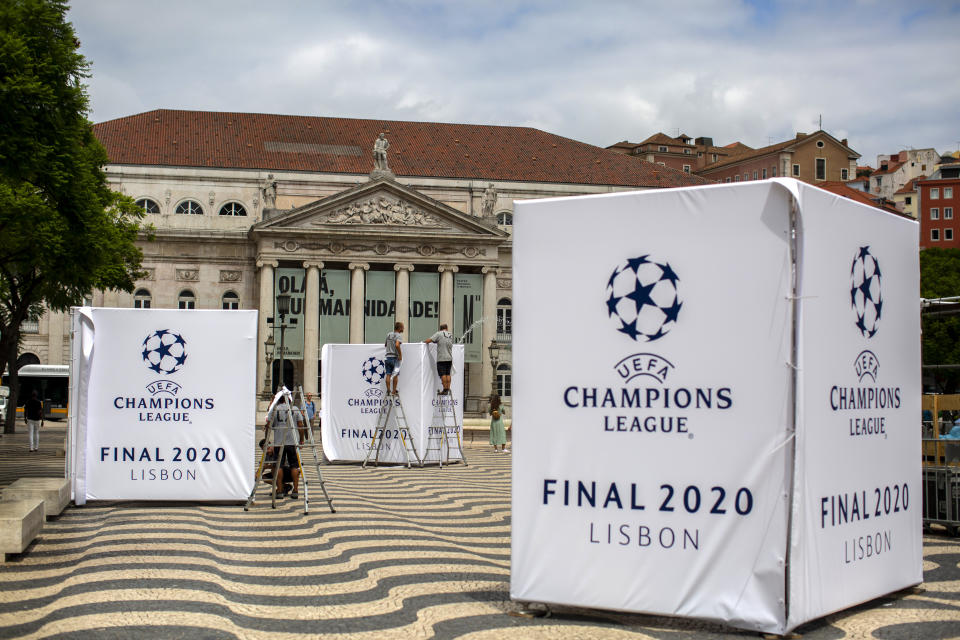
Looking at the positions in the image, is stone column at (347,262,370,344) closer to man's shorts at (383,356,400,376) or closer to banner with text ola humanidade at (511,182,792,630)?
man's shorts at (383,356,400,376)

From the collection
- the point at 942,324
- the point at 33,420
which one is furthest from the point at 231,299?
the point at 942,324

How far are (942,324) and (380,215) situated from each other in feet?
114

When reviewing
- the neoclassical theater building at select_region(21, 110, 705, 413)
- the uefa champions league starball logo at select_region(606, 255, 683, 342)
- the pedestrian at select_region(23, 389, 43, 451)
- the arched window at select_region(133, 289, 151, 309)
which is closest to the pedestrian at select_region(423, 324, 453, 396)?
the pedestrian at select_region(23, 389, 43, 451)

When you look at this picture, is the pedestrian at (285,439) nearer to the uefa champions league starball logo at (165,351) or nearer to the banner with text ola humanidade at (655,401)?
the uefa champions league starball logo at (165,351)

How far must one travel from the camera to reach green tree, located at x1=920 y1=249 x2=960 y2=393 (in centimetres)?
6488

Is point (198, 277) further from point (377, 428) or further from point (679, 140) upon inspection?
point (679, 140)

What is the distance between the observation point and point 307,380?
200 feet

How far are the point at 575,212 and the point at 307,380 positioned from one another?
5463 centimetres

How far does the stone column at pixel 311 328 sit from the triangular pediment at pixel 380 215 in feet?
8.61

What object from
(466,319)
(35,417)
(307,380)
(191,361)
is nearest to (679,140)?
(466,319)

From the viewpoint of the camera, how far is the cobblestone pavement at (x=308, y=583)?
6855 millimetres

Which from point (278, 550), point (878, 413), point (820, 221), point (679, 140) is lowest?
point (278, 550)

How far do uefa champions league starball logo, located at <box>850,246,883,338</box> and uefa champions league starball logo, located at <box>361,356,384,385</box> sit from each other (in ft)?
48.6

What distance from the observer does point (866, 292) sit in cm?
766
